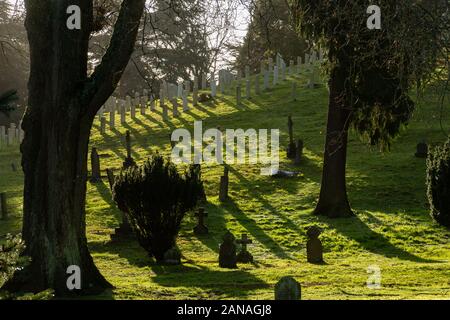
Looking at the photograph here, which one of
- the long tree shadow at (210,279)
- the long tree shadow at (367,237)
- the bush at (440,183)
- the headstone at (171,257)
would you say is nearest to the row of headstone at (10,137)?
the long tree shadow at (367,237)

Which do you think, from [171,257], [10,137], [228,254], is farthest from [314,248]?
[10,137]

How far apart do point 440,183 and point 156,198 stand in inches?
344

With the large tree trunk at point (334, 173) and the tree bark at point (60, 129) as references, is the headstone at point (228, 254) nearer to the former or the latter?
the tree bark at point (60, 129)

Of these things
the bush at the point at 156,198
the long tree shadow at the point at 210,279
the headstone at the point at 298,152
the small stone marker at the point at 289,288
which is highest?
the headstone at the point at 298,152

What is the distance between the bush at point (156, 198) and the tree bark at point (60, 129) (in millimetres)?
3252

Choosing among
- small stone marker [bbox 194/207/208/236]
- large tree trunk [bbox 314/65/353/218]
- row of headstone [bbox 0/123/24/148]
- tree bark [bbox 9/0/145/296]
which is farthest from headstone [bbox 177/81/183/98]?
tree bark [bbox 9/0/145/296]

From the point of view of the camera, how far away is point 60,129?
13297mm

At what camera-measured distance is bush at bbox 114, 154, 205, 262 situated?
55.5 ft

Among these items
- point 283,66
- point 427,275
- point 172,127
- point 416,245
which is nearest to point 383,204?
point 416,245

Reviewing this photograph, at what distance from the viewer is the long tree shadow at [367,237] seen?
1939 centimetres

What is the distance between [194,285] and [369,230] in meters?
9.01

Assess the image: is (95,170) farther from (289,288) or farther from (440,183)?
(289,288)

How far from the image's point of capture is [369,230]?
22.0m
